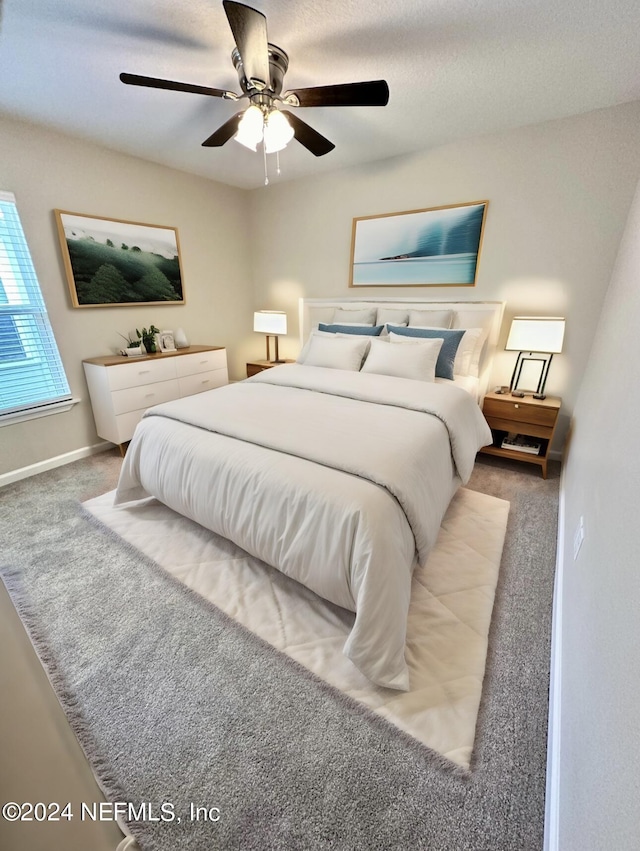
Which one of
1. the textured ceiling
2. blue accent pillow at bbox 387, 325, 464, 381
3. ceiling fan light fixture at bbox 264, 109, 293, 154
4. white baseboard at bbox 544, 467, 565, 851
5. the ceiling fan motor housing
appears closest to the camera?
white baseboard at bbox 544, 467, 565, 851

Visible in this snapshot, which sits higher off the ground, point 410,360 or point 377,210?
point 377,210

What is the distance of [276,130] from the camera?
1.90 meters

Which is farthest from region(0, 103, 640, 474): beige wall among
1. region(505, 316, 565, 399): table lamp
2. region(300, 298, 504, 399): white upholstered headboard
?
region(505, 316, 565, 399): table lamp

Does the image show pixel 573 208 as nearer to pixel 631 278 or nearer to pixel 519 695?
pixel 631 278

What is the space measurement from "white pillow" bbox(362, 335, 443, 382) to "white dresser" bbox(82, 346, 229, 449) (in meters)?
1.90

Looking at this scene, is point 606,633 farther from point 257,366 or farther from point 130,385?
point 257,366

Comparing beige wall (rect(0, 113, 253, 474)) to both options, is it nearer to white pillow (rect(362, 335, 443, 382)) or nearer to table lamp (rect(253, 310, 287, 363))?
table lamp (rect(253, 310, 287, 363))

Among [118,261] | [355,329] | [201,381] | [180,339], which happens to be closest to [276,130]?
[355,329]

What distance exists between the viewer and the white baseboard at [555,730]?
893mm

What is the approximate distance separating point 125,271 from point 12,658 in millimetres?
3361

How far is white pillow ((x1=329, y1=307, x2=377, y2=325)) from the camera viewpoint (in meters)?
3.37

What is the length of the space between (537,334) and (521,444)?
2.92 feet

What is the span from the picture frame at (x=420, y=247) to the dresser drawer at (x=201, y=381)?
1.71 meters

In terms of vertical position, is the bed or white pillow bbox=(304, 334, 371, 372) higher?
white pillow bbox=(304, 334, 371, 372)
